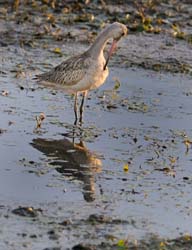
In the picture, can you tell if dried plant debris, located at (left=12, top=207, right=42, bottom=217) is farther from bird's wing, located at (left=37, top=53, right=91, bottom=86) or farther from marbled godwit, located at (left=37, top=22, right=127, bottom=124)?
bird's wing, located at (left=37, top=53, right=91, bottom=86)

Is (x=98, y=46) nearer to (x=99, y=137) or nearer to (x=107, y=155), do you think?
(x=99, y=137)

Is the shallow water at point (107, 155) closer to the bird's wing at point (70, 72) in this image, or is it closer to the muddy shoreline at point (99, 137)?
the muddy shoreline at point (99, 137)

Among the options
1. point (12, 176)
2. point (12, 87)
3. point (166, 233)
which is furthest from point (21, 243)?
point (12, 87)

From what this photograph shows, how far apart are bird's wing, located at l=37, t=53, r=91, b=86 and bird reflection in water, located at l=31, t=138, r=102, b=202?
4.33ft

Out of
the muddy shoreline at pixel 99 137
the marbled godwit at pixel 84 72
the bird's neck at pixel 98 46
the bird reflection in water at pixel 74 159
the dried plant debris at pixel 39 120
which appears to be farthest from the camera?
the bird's neck at pixel 98 46

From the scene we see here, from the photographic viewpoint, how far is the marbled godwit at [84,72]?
13180mm

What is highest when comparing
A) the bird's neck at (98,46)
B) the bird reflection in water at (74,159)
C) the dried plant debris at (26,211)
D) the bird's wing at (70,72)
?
the bird's neck at (98,46)

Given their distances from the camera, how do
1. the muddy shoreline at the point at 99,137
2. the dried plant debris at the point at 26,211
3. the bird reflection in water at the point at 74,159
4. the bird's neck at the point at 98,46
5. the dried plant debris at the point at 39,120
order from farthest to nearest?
the bird's neck at the point at 98,46, the dried plant debris at the point at 39,120, the bird reflection in water at the point at 74,159, the dried plant debris at the point at 26,211, the muddy shoreline at the point at 99,137

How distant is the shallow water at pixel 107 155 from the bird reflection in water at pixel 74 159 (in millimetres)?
10

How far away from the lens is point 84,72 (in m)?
13.2

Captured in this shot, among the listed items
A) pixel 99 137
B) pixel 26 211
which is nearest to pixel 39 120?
pixel 99 137

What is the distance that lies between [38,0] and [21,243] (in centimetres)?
1095

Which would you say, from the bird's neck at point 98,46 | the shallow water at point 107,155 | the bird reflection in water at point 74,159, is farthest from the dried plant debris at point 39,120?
the bird's neck at point 98,46

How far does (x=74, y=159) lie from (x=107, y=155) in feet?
1.27
